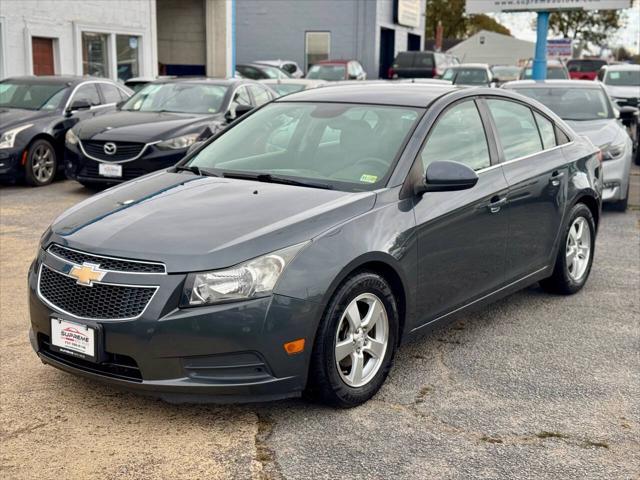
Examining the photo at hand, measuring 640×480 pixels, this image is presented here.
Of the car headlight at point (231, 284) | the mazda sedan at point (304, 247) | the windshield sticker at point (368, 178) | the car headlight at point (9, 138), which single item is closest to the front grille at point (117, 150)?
the car headlight at point (9, 138)

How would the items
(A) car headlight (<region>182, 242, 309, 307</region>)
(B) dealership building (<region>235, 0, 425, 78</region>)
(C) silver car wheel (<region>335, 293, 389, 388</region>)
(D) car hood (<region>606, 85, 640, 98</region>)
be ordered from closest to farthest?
(A) car headlight (<region>182, 242, 309, 307</region>), (C) silver car wheel (<region>335, 293, 389, 388</region>), (D) car hood (<region>606, 85, 640, 98</region>), (B) dealership building (<region>235, 0, 425, 78</region>)

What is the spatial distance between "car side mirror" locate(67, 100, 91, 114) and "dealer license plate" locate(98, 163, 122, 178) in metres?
2.10

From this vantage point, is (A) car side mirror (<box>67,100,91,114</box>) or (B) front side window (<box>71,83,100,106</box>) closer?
(A) car side mirror (<box>67,100,91,114</box>)

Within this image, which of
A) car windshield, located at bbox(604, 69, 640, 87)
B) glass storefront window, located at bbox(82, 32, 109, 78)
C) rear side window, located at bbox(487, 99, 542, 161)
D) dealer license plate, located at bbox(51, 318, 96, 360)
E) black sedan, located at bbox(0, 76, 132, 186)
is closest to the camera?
dealer license plate, located at bbox(51, 318, 96, 360)

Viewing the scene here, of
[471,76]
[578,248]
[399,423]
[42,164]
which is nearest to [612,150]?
[578,248]

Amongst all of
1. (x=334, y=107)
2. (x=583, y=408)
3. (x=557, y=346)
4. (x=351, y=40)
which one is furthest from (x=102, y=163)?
(x=351, y=40)

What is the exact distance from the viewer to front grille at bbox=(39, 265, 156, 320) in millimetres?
3670

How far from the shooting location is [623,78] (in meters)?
21.8

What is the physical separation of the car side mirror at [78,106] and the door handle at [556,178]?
8.18 metres

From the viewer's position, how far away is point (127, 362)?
377 centimetres

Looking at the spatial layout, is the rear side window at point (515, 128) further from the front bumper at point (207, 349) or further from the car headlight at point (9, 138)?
the car headlight at point (9, 138)

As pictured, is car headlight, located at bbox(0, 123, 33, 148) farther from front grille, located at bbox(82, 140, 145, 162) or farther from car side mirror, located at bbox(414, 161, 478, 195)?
car side mirror, located at bbox(414, 161, 478, 195)

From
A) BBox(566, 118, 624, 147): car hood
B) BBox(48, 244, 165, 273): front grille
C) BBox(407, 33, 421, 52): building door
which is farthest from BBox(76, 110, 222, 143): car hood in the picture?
BBox(407, 33, 421, 52): building door

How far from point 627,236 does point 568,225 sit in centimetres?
296
